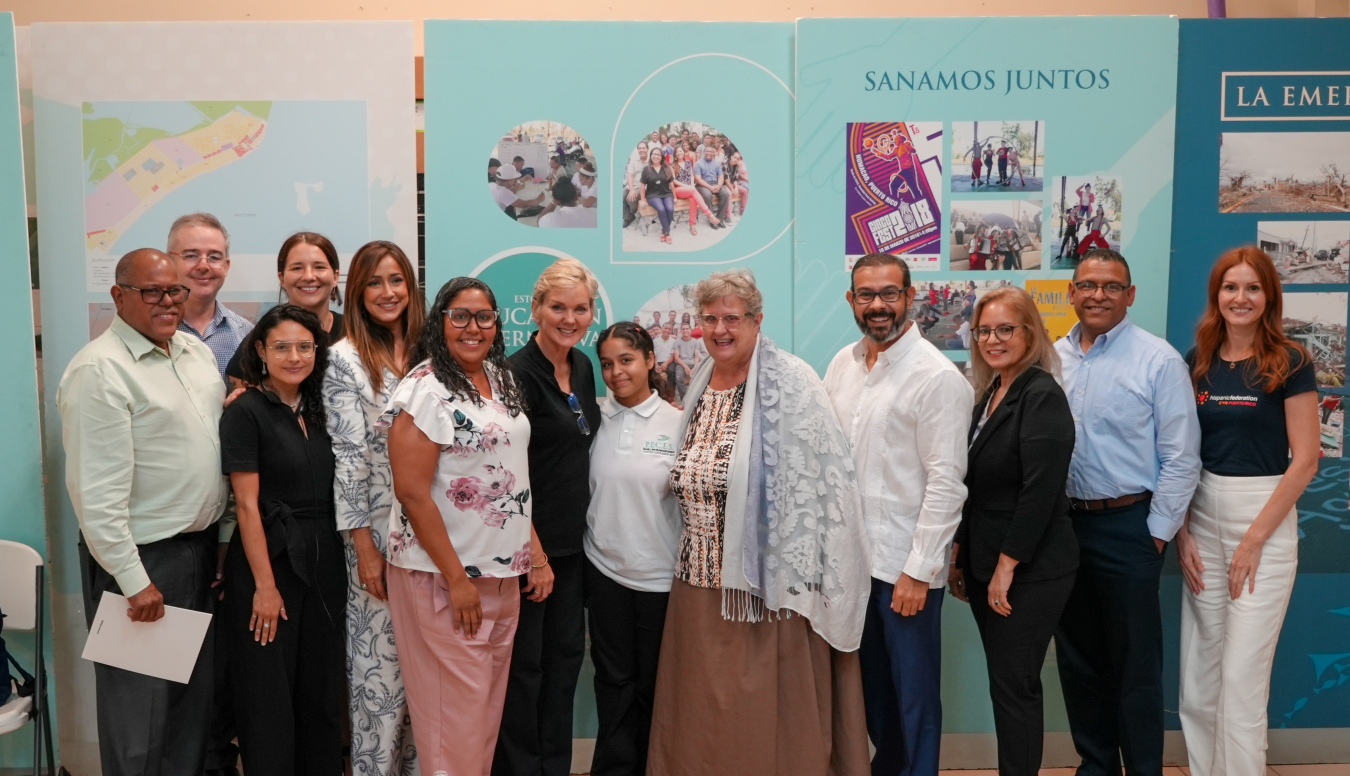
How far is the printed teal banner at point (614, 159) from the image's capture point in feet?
11.6

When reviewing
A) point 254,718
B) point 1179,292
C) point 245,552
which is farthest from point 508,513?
point 1179,292

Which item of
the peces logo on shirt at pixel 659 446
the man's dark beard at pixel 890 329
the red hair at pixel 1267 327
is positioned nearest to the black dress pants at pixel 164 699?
the peces logo on shirt at pixel 659 446

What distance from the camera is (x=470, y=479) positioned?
2.68 m

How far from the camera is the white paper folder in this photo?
279 cm

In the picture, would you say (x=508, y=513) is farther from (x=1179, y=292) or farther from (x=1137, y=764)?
(x=1179, y=292)

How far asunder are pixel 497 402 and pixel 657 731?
4.10ft

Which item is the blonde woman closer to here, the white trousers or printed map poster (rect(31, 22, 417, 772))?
printed map poster (rect(31, 22, 417, 772))

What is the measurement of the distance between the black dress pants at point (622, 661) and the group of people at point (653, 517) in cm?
1

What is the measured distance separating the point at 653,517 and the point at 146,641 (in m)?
1.66

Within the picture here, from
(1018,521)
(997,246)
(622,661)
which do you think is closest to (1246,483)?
(1018,521)

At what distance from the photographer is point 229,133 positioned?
11.6 feet

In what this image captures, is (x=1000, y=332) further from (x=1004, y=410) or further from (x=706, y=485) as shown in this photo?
(x=706, y=485)

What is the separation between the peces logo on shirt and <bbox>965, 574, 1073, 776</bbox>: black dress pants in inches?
45.2

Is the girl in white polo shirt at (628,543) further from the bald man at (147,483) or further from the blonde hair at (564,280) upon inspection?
the bald man at (147,483)
